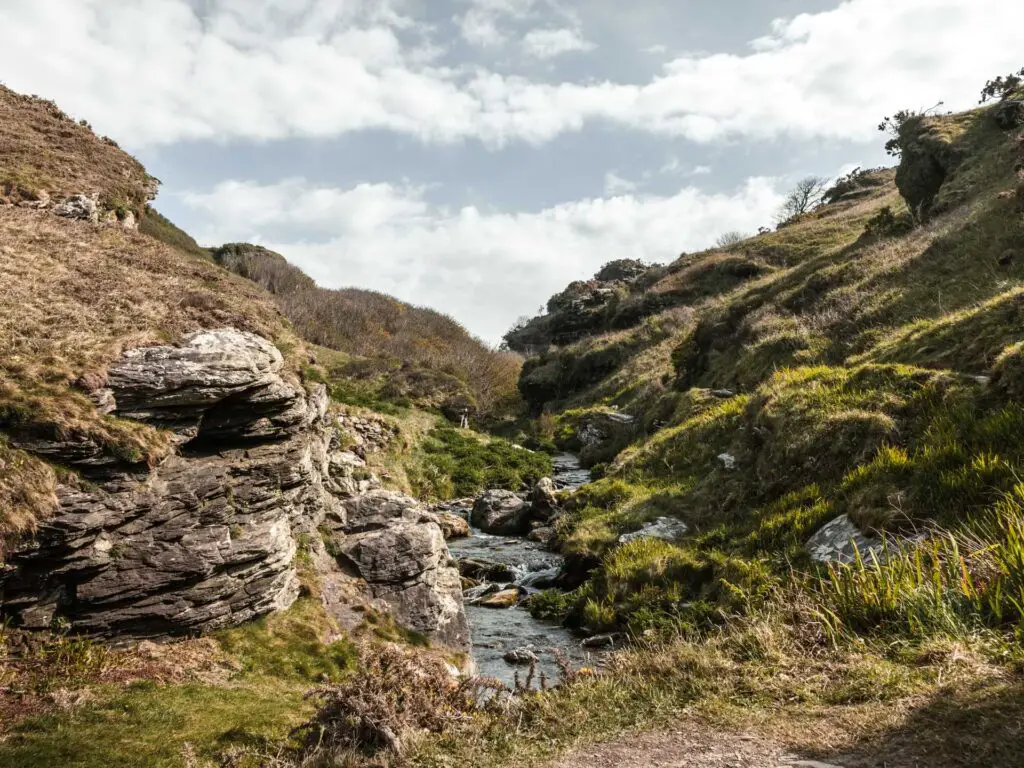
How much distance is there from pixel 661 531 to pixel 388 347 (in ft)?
150

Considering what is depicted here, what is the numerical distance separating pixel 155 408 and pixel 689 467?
16.5m

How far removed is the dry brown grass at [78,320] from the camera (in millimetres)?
9602

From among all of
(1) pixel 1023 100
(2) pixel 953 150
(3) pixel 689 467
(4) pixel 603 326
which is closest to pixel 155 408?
(3) pixel 689 467

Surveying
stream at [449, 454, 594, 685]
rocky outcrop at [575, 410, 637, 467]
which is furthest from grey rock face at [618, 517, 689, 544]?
rocky outcrop at [575, 410, 637, 467]

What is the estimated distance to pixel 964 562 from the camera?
6844mm

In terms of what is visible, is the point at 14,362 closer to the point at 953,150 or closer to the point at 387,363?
the point at 387,363

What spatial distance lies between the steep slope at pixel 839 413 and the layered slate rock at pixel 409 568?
11.2ft

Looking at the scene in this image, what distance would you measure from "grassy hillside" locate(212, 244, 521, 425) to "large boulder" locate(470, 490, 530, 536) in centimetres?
1145

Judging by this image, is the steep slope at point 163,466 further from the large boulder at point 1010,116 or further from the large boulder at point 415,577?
the large boulder at point 1010,116

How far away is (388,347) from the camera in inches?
2274

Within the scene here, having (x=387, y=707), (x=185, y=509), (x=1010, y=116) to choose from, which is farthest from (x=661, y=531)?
(x=1010, y=116)

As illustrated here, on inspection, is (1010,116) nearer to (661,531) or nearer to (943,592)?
(661,531)

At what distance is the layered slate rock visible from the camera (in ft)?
44.1

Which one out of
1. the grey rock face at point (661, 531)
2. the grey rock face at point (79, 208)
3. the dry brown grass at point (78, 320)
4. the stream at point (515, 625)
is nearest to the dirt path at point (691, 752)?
the stream at point (515, 625)
